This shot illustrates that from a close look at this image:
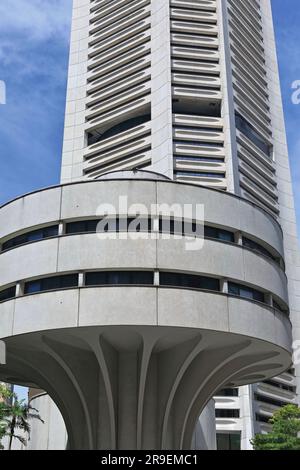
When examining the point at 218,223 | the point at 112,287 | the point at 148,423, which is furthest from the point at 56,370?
the point at 218,223

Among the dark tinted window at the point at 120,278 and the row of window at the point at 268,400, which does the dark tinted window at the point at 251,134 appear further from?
the dark tinted window at the point at 120,278

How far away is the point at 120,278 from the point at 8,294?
5.65 metres

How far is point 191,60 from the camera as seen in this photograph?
7431 cm

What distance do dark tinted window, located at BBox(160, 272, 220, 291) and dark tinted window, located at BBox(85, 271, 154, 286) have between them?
0.64 m

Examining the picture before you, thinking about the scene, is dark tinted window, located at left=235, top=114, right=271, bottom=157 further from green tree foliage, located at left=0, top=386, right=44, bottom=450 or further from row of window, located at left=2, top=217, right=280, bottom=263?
row of window, located at left=2, top=217, right=280, bottom=263

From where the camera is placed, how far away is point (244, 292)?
25891 millimetres

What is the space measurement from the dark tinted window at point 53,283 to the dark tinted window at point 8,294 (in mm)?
946

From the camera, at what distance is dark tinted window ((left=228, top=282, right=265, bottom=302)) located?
25484 mm

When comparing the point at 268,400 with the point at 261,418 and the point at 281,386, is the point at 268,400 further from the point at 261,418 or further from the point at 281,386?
the point at 281,386

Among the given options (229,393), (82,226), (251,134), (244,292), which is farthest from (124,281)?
(251,134)

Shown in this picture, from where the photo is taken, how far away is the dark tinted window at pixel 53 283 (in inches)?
958

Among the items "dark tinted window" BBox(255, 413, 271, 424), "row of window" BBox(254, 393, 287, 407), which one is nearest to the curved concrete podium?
"dark tinted window" BBox(255, 413, 271, 424)

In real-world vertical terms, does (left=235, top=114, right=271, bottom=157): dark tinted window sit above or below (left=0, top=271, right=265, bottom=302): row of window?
above
